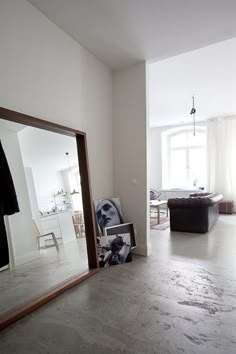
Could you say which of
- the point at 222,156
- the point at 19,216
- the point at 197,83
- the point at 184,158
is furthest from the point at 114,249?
the point at 184,158

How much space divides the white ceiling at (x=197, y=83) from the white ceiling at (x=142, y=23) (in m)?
0.73

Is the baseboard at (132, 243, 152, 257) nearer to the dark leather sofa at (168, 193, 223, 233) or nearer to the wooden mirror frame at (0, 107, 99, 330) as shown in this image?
the wooden mirror frame at (0, 107, 99, 330)

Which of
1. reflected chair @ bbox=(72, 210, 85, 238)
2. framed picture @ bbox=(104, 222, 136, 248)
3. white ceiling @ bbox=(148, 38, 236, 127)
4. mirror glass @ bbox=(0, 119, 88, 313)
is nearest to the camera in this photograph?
mirror glass @ bbox=(0, 119, 88, 313)

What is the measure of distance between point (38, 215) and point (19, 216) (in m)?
0.21

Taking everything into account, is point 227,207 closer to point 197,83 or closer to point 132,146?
point 197,83

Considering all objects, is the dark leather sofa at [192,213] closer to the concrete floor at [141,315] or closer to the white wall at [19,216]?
the concrete floor at [141,315]

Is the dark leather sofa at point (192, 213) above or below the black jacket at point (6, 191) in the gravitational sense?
below

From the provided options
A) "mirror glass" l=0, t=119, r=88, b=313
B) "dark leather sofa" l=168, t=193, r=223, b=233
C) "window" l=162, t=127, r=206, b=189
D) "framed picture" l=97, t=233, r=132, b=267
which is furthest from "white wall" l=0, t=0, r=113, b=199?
"window" l=162, t=127, r=206, b=189

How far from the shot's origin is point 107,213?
134 inches

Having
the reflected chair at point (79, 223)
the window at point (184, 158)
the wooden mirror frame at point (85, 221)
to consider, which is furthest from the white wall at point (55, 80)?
the window at point (184, 158)

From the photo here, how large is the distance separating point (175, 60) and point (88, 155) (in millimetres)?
2333

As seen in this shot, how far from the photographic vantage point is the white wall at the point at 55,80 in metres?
2.16

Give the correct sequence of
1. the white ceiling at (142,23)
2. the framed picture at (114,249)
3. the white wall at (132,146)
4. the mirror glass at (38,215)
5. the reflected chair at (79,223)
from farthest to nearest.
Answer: the white wall at (132,146) → the framed picture at (114,249) → the reflected chair at (79,223) → the white ceiling at (142,23) → the mirror glass at (38,215)

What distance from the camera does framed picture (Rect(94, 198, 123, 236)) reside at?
327 cm
